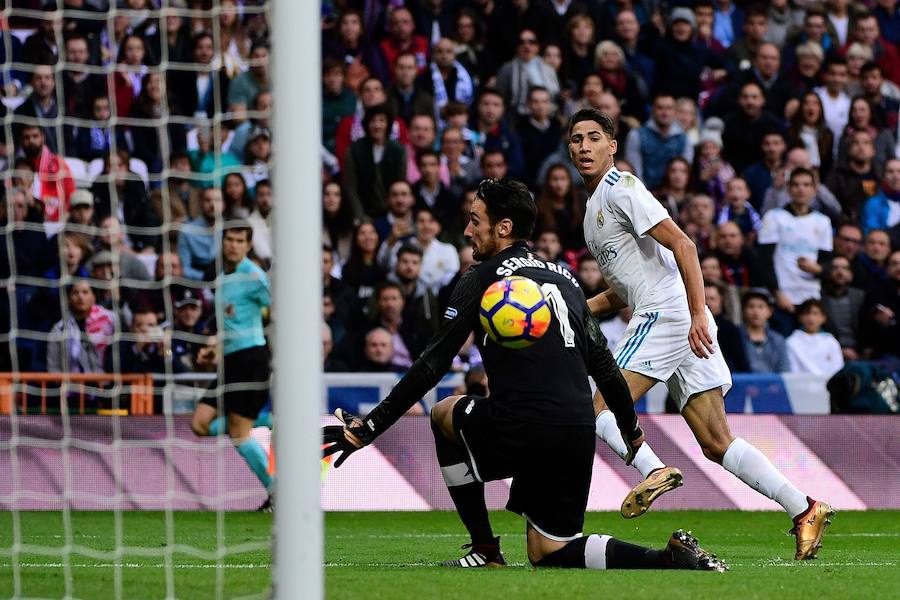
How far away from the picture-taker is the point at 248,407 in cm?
1141

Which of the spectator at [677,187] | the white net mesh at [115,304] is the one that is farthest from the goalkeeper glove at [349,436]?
the spectator at [677,187]

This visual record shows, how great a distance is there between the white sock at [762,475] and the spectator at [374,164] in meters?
7.40

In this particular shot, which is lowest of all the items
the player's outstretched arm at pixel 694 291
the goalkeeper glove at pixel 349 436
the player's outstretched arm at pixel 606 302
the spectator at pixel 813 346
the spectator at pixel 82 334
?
the spectator at pixel 813 346

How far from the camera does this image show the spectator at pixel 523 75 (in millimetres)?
16109

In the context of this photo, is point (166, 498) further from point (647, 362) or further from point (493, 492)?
point (647, 362)

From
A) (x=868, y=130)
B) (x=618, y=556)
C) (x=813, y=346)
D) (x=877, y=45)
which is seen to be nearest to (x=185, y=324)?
(x=813, y=346)

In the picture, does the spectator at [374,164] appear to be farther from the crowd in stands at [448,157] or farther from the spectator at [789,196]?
the spectator at [789,196]

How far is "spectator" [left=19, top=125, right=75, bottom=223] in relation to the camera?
483 inches

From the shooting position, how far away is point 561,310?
6438mm

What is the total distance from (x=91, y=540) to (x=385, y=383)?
3685mm

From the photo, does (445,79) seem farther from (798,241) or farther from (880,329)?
(880,329)

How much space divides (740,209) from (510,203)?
9080 mm

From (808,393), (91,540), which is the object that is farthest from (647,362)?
(808,393)

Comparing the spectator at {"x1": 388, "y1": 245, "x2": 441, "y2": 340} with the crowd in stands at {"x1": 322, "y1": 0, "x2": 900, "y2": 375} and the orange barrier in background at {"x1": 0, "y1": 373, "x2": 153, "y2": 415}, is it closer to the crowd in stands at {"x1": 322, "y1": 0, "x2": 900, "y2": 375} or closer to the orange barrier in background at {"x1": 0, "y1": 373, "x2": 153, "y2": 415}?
the crowd in stands at {"x1": 322, "y1": 0, "x2": 900, "y2": 375}
